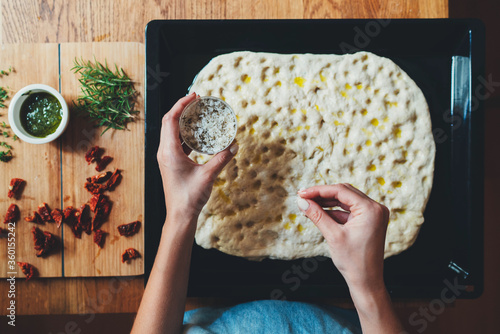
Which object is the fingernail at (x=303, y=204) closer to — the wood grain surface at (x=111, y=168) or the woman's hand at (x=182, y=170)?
the woman's hand at (x=182, y=170)

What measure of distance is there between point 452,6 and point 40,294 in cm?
177

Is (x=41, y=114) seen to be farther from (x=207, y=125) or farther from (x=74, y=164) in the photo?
(x=207, y=125)

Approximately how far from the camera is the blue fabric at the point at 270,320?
85cm

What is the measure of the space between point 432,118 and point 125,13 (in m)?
0.92

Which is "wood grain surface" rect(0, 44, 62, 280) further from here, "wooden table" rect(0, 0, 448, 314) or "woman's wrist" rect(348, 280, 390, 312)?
"woman's wrist" rect(348, 280, 390, 312)

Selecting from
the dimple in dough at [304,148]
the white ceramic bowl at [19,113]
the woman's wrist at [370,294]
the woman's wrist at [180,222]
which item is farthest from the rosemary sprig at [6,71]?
the woman's wrist at [370,294]

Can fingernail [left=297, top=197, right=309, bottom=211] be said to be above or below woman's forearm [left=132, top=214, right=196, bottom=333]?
above

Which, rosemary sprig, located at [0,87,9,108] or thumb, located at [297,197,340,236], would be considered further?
rosemary sprig, located at [0,87,9,108]

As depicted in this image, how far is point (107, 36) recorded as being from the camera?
3.21 feet

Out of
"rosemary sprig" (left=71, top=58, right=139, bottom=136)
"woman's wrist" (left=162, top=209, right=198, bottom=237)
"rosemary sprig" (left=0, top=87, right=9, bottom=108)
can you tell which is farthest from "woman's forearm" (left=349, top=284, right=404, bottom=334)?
"rosemary sprig" (left=0, top=87, right=9, bottom=108)

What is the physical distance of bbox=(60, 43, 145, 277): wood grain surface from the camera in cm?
96

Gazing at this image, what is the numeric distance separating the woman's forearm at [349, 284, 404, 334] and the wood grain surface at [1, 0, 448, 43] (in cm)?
74

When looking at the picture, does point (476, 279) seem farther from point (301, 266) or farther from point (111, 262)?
point (111, 262)

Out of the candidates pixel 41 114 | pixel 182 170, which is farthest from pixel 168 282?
pixel 41 114
